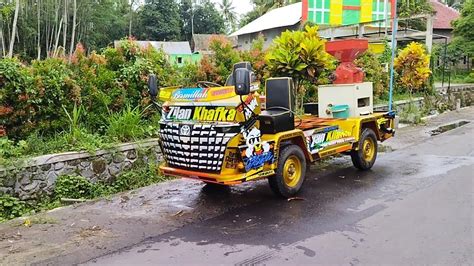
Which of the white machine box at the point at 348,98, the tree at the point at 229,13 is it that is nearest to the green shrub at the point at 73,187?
the white machine box at the point at 348,98

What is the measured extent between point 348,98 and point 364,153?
3.68 ft

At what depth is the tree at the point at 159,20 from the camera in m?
56.7

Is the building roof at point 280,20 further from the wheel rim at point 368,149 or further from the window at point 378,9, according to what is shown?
the wheel rim at point 368,149

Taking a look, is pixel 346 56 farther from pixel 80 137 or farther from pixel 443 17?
pixel 443 17

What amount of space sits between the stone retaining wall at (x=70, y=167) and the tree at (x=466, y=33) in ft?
99.4

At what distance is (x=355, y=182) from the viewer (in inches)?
303

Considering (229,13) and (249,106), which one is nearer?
(249,106)

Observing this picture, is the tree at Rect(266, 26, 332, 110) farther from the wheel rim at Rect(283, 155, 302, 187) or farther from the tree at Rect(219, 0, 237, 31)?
the tree at Rect(219, 0, 237, 31)

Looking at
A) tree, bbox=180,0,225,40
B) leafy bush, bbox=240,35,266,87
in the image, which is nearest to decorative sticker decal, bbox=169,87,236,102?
leafy bush, bbox=240,35,266,87

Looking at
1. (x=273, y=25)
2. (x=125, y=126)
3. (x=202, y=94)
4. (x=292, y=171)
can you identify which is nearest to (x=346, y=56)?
(x=292, y=171)

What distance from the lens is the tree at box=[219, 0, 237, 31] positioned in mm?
74812

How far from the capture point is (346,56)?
8.83m

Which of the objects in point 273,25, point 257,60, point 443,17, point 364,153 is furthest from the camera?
point 443,17

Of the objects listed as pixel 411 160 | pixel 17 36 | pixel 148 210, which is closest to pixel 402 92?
pixel 411 160
